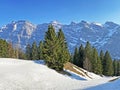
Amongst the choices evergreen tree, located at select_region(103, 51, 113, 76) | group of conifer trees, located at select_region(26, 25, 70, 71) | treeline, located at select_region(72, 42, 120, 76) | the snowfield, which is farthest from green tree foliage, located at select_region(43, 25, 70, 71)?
evergreen tree, located at select_region(103, 51, 113, 76)

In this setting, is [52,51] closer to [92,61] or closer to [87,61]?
[87,61]

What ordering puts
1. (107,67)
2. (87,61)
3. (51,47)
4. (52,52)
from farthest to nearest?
1. (107,67)
2. (87,61)
3. (51,47)
4. (52,52)

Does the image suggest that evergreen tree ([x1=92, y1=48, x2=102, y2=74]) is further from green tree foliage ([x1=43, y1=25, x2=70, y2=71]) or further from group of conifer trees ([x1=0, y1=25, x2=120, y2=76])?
green tree foliage ([x1=43, y1=25, x2=70, y2=71])

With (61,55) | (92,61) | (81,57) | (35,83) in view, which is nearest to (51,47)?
(61,55)

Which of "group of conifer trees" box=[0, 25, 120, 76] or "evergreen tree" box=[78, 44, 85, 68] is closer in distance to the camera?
"group of conifer trees" box=[0, 25, 120, 76]

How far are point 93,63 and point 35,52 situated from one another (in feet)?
120

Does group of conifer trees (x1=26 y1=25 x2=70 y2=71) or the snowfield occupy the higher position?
group of conifer trees (x1=26 y1=25 x2=70 y2=71)

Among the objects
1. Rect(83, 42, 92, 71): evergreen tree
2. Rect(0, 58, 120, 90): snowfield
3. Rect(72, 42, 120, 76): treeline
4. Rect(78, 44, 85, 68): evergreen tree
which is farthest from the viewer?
Rect(78, 44, 85, 68): evergreen tree

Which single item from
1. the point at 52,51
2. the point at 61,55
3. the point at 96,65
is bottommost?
the point at 96,65

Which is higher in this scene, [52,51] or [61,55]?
[52,51]

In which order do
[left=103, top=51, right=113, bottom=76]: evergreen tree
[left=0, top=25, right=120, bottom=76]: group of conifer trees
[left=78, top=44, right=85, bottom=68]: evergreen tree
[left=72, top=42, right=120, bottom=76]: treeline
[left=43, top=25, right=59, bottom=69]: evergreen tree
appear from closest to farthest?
1. [left=43, top=25, right=59, bottom=69]: evergreen tree
2. [left=0, top=25, right=120, bottom=76]: group of conifer trees
3. [left=72, top=42, right=120, bottom=76]: treeline
4. [left=78, top=44, right=85, bottom=68]: evergreen tree
5. [left=103, top=51, right=113, bottom=76]: evergreen tree

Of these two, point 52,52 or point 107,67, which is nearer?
point 52,52

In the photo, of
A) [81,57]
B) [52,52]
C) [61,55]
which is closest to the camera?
[52,52]

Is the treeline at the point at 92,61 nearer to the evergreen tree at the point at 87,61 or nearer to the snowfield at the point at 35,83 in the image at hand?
the evergreen tree at the point at 87,61
